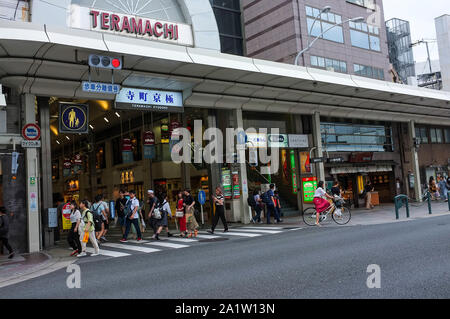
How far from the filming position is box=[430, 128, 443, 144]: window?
34562 millimetres

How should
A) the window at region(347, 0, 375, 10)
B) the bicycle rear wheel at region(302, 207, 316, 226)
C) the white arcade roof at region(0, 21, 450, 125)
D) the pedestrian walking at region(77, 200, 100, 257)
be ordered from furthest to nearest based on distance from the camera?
the window at region(347, 0, 375, 10) → the bicycle rear wheel at region(302, 207, 316, 226) → the white arcade roof at region(0, 21, 450, 125) → the pedestrian walking at region(77, 200, 100, 257)

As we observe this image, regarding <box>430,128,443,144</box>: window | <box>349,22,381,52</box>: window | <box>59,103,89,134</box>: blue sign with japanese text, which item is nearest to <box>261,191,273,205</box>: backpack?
<box>59,103,89,134</box>: blue sign with japanese text

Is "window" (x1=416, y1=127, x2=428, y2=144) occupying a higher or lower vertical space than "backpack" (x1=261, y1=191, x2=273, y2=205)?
higher

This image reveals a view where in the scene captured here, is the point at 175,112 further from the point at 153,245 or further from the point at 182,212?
the point at 153,245

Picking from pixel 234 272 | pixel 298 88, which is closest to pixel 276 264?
pixel 234 272

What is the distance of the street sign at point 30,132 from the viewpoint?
13977 mm

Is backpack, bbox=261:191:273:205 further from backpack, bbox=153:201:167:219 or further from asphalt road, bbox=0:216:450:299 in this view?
asphalt road, bbox=0:216:450:299

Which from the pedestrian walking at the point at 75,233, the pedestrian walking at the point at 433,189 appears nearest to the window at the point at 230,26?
the pedestrian walking at the point at 433,189

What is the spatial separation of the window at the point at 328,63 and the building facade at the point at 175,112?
1.70 metres

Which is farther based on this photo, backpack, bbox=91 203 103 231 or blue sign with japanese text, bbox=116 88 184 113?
blue sign with japanese text, bbox=116 88 184 113

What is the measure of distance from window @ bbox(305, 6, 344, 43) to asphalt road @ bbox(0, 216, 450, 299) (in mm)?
24709

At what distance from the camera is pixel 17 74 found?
1403cm

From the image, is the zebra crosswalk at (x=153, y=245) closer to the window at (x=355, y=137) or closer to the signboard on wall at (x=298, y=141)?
the signboard on wall at (x=298, y=141)
